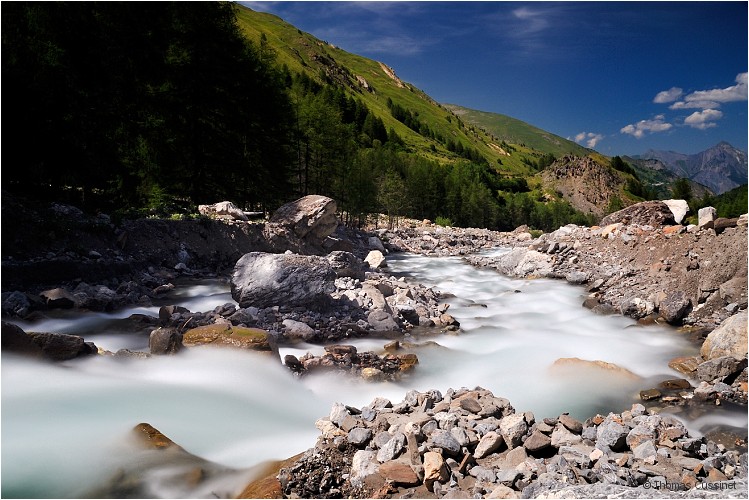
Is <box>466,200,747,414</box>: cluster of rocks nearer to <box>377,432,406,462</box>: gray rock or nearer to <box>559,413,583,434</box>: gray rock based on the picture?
<box>559,413,583,434</box>: gray rock

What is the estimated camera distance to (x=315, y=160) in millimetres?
42031

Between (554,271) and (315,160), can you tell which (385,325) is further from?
(315,160)

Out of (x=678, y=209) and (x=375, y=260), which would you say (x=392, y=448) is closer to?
(x=375, y=260)

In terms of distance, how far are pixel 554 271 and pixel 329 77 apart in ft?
625

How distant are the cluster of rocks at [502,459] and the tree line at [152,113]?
18.1 meters

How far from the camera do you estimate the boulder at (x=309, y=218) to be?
85.3ft

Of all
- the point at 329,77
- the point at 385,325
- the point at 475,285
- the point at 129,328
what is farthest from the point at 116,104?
the point at 329,77

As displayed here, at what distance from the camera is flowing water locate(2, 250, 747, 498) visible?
614 cm

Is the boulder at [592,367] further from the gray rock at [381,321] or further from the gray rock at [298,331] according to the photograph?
the gray rock at [298,331]

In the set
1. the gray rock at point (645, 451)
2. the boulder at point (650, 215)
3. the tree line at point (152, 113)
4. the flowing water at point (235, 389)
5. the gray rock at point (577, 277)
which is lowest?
the flowing water at point (235, 389)

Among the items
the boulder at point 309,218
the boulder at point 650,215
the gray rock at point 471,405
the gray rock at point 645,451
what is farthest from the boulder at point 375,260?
the gray rock at point 645,451

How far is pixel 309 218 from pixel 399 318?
44.0 ft

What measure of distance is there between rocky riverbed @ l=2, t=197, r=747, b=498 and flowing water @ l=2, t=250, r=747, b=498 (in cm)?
62

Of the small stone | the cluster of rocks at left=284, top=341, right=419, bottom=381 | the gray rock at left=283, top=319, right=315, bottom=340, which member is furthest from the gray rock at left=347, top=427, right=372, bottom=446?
the small stone
